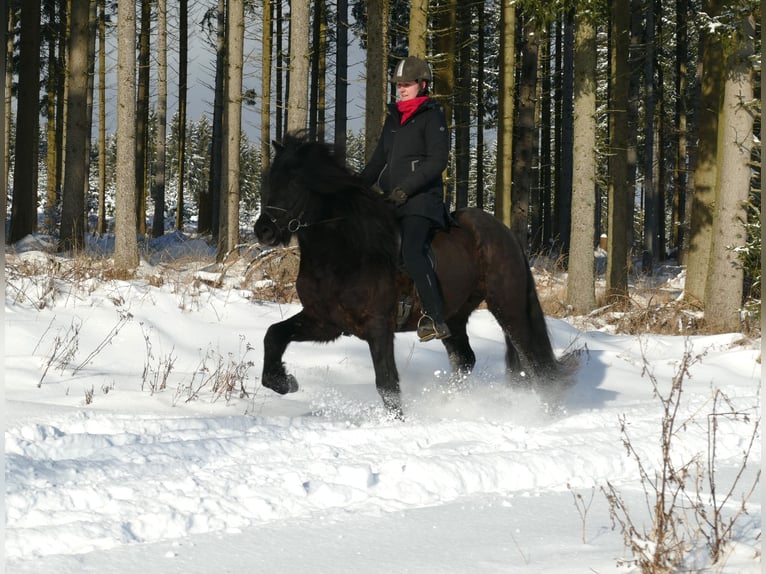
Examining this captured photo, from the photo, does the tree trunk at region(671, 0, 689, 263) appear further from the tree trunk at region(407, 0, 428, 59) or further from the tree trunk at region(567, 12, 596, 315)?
the tree trunk at region(407, 0, 428, 59)

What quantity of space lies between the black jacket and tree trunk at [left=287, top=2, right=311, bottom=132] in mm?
7915

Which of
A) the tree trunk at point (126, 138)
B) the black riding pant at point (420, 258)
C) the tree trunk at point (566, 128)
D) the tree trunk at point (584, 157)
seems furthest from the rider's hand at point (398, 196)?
the tree trunk at point (566, 128)

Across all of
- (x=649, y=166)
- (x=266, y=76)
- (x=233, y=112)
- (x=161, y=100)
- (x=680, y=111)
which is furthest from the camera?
(x=680, y=111)

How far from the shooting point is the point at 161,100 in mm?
28344

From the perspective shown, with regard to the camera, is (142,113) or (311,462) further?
(142,113)

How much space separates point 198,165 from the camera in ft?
279

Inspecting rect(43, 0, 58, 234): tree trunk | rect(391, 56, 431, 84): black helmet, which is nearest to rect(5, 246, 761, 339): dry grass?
rect(391, 56, 431, 84): black helmet

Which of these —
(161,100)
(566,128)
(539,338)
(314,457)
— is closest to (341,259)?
(314,457)

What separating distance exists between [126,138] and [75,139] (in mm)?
4068

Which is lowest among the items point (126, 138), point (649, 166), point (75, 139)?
point (126, 138)

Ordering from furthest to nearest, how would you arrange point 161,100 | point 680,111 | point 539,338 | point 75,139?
point 680,111 < point 161,100 < point 75,139 < point 539,338

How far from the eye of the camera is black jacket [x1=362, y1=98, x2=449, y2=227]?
6473mm

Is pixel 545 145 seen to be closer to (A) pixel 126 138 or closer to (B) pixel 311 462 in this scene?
(A) pixel 126 138

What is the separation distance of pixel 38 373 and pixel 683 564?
6.35 meters
